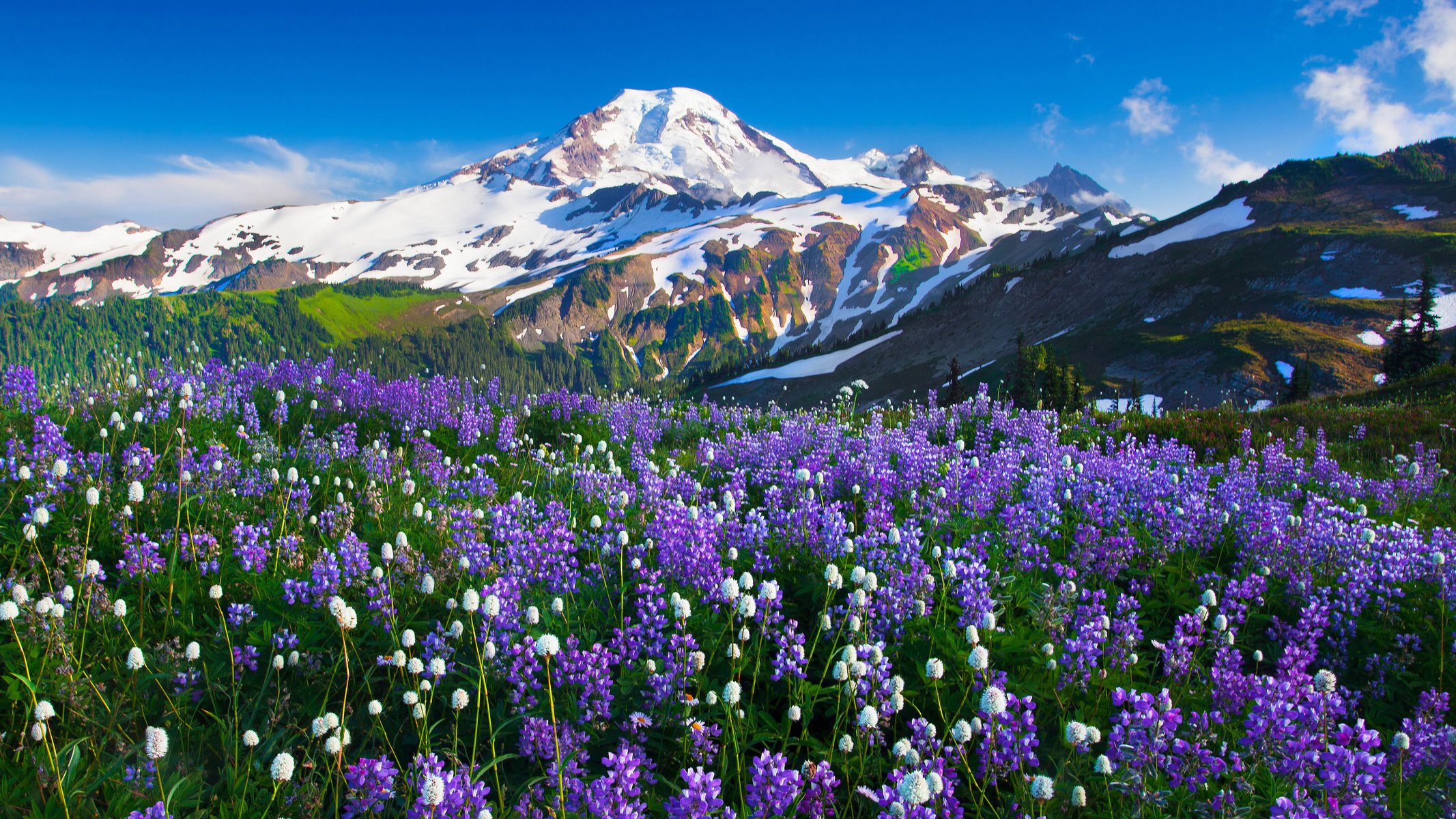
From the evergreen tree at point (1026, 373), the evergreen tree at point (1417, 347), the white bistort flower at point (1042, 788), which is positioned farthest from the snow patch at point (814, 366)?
the white bistort flower at point (1042, 788)

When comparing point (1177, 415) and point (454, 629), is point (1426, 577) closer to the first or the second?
point (454, 629)

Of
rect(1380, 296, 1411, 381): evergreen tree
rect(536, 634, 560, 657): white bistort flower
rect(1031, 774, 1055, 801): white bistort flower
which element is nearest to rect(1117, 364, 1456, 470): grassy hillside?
rect(1031, 774, 1055, 801): white bistort flower

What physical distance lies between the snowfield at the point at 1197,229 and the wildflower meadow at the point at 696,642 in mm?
139359

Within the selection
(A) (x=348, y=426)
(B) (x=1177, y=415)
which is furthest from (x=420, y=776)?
(B) (x=1177, y=415)

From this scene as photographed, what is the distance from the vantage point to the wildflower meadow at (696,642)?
10.2ft

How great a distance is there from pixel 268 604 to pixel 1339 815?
18.7 ft

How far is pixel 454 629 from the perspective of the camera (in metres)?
3.85

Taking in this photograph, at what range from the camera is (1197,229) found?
125 meters

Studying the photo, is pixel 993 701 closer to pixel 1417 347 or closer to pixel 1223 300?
pixel 1417 347

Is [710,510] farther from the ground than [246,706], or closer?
farther from the ground

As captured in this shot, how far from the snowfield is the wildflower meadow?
139 metres

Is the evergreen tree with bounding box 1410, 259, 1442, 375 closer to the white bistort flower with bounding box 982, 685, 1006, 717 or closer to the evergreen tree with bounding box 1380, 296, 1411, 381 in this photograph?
the evergreen tree with bounding box 1380, 296, 1411, 381

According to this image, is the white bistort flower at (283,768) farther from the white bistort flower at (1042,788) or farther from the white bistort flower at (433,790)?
the white bistort flower at (1042,788)

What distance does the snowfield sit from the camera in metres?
123
